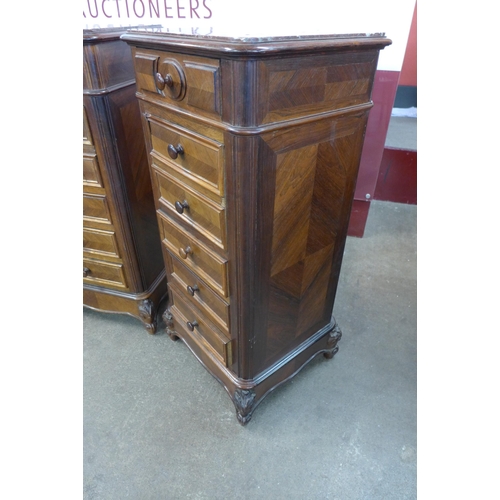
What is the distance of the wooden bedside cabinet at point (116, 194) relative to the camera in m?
1.11

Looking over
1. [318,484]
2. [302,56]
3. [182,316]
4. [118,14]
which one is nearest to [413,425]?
[318,484]

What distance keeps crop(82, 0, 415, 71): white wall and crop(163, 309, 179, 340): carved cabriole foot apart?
1.11 metres

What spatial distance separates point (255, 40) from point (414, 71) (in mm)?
2299

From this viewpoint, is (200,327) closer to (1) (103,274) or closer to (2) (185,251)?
(2) (185,251)

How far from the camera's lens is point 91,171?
1.27 m

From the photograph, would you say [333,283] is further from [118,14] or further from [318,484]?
[118,14]

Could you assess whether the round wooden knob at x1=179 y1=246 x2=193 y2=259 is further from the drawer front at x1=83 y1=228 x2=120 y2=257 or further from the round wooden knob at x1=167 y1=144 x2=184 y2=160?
the drawer front at x1=83 y1=228 x2=120 y2=257

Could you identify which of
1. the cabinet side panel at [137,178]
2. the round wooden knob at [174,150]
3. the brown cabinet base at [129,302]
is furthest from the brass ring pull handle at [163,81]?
the brown cabinet base at [129,302]

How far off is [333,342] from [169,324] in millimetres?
665

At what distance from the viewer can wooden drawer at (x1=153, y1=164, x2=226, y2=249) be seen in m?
0.92

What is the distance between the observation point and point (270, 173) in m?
0.82

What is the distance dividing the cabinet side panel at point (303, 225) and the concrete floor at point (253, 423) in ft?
0.83

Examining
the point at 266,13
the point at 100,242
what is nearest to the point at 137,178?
the point at 100,242

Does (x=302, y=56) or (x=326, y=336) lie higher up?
(x=302, y=56)
